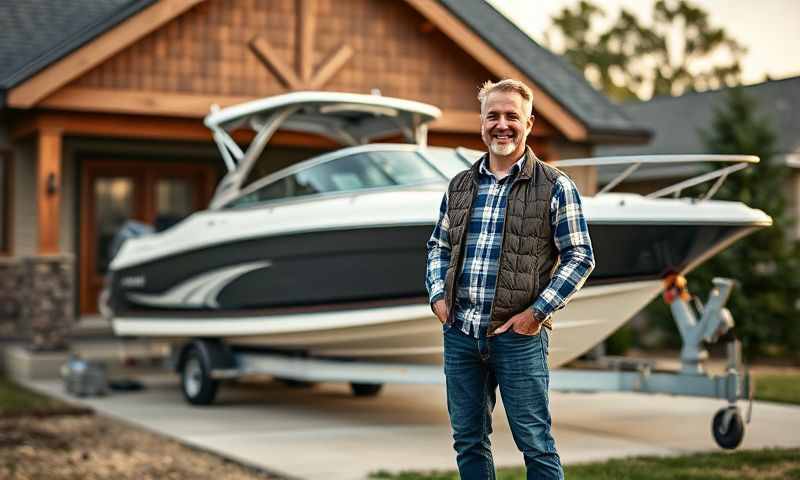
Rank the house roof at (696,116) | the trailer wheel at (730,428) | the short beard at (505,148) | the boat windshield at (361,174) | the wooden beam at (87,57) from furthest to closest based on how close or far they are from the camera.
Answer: the house roof at (696,116) → the wooden beam at (87,57) → the boat windshield at (361,174) → the trailer wheel at (730,428) → the short beard at (505,148)

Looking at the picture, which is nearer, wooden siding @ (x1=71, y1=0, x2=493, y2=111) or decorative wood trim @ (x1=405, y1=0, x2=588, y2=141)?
wooden siding @ (x1=71, y1=0, x2=493, y2=111)

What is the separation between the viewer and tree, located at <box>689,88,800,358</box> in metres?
16.8

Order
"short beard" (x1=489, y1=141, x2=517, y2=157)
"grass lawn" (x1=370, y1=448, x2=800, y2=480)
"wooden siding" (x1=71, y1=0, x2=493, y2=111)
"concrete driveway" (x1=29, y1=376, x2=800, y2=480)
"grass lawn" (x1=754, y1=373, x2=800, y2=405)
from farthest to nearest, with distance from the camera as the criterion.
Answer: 1. "wooden siding" (x1=71, y1=0, x2=493, y2=111)
2. "grass lawn" (x1=754, y1=373, x2=800, y2=405)
3. "concrete driveway" (x1=29, y1=376, x2=800, y2=480)
4. "grass lawn" (x1=370, y1=448, x2=800, y2=480)
5. "short beard" (x1=489, y1=141, x2=517, y2=157)

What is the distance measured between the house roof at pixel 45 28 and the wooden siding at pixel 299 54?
1.87 ft

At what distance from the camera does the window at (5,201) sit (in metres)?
15.2

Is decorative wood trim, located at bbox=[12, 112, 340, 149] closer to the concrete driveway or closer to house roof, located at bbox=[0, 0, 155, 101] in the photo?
house roof, located at bbox=[0, 0, 155, 101]

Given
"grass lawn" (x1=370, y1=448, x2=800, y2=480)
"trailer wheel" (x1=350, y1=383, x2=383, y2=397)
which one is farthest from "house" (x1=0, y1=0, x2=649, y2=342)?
"grass lawn" (x1=370, y1=448, x2=800, y2=480)

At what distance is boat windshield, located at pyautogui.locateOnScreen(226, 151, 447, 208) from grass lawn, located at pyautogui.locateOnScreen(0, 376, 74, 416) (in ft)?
9.22

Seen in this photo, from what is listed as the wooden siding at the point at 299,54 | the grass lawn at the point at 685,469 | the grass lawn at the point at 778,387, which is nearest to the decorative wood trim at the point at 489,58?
the wooden siding at the point at 299,54

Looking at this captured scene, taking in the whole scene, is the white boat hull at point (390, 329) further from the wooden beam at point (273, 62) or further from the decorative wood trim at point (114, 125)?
the wooden beam at point (273, 62)

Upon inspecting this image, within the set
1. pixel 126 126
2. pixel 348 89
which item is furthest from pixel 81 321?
pixel 348 89

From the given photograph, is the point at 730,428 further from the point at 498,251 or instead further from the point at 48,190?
the point at 48,190

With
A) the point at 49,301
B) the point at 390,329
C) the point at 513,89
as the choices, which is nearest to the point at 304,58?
the point at 49,301

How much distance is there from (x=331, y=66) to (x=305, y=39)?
44cm
